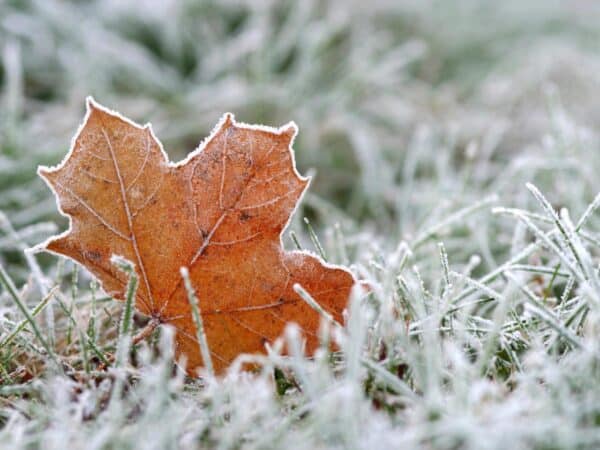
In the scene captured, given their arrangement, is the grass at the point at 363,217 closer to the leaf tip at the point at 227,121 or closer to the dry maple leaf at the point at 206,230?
the dry maple leaf at the point at 206,230

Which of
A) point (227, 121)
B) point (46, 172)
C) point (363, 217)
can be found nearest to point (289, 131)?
point (227, 121)

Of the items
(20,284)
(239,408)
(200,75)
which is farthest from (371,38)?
(239,408)

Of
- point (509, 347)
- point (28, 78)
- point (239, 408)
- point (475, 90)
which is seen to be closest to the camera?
point (239, 408)

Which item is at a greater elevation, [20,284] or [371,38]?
[371,38]

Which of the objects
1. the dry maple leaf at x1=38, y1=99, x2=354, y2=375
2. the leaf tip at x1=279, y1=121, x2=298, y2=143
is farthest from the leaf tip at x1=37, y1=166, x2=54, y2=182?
the leaf tip at x1=279, y1=121, x2=298, y2=143

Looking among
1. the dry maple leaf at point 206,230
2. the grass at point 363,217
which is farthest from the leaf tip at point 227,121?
the grass at point 363,217

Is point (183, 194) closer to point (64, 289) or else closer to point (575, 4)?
point (64, 289)

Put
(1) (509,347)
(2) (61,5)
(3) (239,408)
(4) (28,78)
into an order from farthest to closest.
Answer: (2) (61,5) < (4) (28,78) < (1) (509,347) < (3) (239,408)

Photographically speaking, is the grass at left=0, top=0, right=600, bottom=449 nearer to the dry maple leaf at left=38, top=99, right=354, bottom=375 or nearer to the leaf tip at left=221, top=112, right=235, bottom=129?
the dry maple leaf at left=38, top=99, right=354, bottom=375
